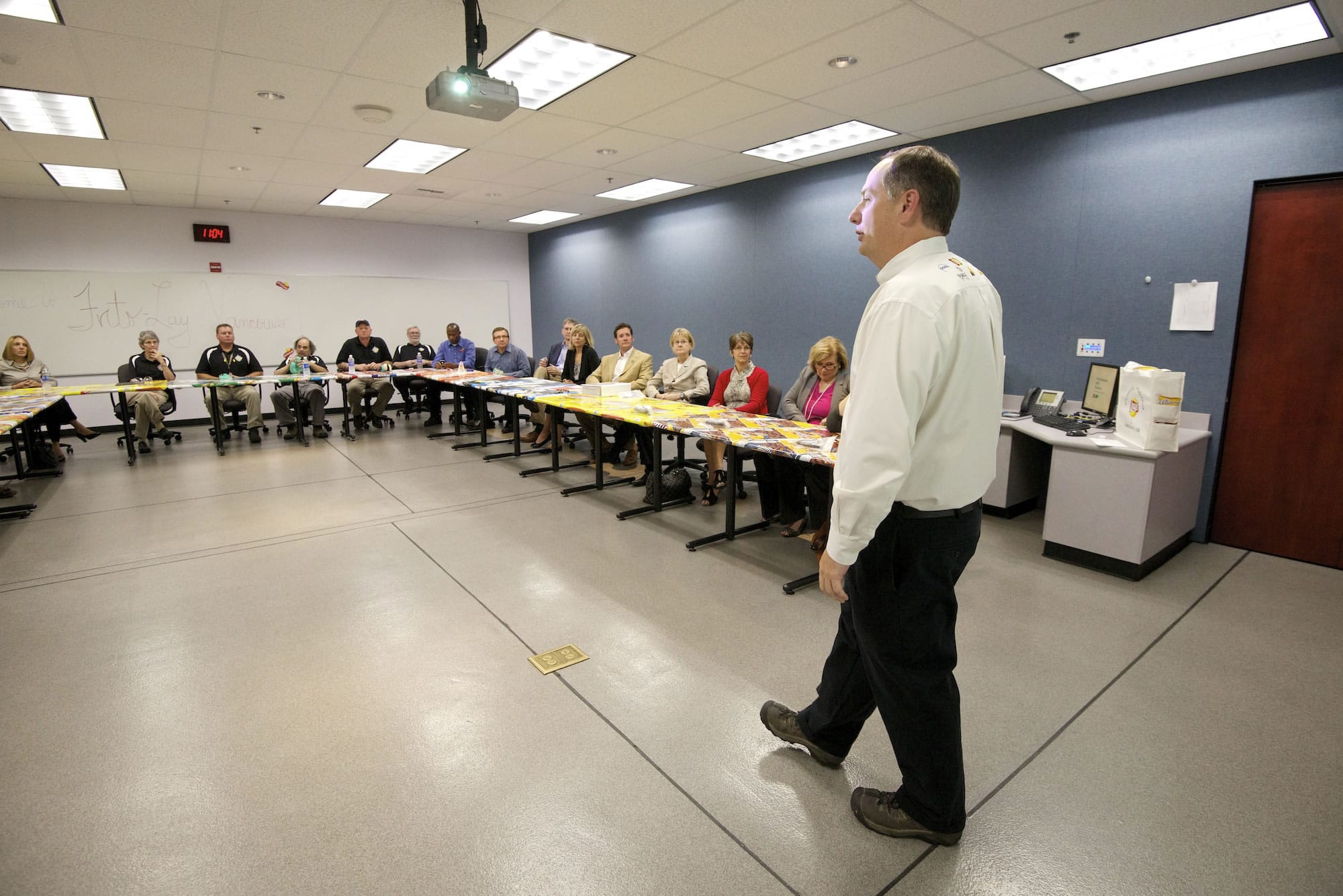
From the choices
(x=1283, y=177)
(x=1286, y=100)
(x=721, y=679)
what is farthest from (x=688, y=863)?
(x=1286, y=100)

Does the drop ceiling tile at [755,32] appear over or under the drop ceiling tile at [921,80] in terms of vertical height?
under

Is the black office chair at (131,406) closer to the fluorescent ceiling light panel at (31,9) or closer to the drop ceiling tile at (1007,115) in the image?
the fluorescent ceiling light panel at (31,9)

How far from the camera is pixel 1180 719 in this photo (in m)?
2.10

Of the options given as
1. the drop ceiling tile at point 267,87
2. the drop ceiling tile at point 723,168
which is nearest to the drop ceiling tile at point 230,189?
the drop ceiling tile at point 267,87

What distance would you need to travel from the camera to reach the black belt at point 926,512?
4.53ft

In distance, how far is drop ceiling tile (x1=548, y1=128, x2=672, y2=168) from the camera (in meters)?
4.76

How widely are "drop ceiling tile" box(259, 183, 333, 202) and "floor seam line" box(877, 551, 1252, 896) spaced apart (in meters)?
7.38

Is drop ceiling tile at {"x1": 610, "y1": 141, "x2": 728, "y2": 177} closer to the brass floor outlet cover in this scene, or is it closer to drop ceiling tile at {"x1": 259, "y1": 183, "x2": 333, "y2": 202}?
drop ceiling tile at {"x1": 259, "y1": 183, "x2": 333, "y2": 202}

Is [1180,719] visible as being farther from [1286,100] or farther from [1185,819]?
[1286,100]

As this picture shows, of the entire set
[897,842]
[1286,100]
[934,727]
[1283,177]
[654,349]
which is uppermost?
[1286,100]

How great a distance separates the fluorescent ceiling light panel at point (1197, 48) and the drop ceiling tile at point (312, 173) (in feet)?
18.1

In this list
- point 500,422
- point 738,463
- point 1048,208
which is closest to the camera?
point 738,463

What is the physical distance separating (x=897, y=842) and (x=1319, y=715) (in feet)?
5.50

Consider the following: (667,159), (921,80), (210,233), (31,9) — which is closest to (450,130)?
(667,159)
